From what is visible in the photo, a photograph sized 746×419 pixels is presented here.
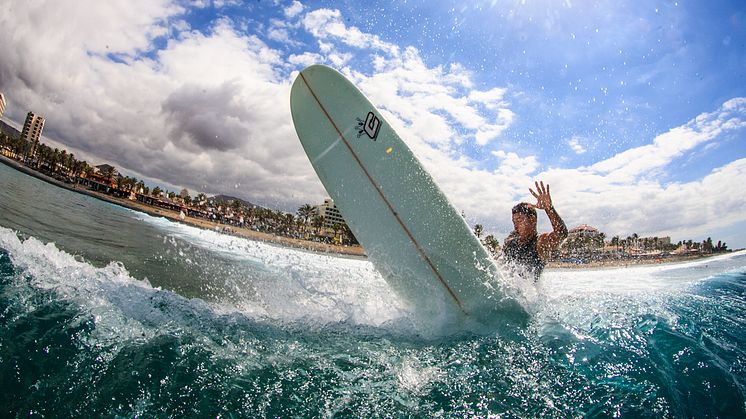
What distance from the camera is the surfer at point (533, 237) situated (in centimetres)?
385

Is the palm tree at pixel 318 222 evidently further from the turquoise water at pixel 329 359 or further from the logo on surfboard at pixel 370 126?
the turquoise water at pixel 329 359

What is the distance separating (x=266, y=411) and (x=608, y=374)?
242cm

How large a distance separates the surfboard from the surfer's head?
2.63 feet

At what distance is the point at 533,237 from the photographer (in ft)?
13.1

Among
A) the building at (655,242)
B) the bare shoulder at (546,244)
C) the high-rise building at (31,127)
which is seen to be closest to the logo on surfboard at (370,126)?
the bare shoulder at (546,244)

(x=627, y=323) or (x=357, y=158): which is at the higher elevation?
(x=357, y=158)

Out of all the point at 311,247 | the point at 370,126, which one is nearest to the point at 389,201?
the point at 370,126

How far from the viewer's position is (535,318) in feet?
10.9

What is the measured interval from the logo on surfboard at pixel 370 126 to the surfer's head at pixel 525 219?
2117 mm

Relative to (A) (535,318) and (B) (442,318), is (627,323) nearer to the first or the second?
(A) (535,318)

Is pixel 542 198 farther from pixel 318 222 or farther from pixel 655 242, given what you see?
pixel 655 242

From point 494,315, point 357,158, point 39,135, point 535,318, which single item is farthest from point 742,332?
point 39,135

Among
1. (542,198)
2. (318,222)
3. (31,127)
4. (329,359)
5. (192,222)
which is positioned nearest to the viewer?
(329,359)

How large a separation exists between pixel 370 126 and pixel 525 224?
7.92ft
